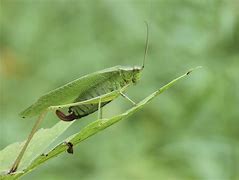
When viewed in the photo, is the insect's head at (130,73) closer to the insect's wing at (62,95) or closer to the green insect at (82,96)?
the green insect at (82,96)

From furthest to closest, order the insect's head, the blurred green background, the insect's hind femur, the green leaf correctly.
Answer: the blurred green background < the insect's head < the insect's hind femur < the green leaf

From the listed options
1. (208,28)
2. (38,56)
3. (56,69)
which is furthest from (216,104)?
(38,56)

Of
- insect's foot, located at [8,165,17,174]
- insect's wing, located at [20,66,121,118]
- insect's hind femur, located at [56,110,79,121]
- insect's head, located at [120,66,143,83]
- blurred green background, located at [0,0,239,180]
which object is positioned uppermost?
blurred green background, located at [0,0,239,180]

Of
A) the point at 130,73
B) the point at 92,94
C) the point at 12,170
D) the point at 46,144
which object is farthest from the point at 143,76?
the point at 12,170

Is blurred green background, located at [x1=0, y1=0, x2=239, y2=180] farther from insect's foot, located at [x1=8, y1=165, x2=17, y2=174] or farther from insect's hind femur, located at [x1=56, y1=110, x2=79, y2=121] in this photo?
insect's foot, located at [x1=8, y1=165, x2=17, y2=174]

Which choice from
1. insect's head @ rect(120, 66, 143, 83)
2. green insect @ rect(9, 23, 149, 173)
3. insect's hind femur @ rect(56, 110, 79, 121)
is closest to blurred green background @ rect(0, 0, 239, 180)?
insect's head @ rect(120, 66, 143, 83)

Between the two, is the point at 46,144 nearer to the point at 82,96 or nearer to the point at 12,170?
the point at 12,170
